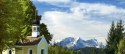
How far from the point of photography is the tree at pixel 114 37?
9621 cm

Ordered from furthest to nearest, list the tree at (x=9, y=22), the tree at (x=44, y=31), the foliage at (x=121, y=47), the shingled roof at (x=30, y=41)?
the foliage at (x=121, y=47)
the tree at (x=44, y=31)
the shingled roof at (x=30, y=41)
the tree at (x=9, y=22)

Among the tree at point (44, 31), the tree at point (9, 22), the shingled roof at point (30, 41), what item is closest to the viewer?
the tree at point (9, 22)

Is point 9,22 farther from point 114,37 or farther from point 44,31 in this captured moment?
point 114,37

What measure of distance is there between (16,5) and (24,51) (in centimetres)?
1984

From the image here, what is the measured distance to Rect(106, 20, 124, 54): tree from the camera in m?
Result: 96.2

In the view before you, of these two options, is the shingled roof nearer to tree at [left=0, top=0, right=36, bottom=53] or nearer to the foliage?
tree at [left=0, top=0, right=36, bottom=53]

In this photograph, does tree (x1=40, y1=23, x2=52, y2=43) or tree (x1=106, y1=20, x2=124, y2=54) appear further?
tree (x1=106, y1=20, x2=124, y2=54)

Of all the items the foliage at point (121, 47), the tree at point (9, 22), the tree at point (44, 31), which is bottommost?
the foliage at point (121, 47)

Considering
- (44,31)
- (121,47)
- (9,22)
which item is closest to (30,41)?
(44,31)

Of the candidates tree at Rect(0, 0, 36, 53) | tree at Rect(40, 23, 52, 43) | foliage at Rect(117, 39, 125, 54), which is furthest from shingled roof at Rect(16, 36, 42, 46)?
foliage at Rect(117, 39, 125, 54)

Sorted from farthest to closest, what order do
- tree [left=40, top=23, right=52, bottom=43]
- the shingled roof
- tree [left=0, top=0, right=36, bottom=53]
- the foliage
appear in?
the foliage < tree [left=40, top=23, right=52, bottom=43] < the shingled roof < tree [left=0, top=0, right=36, bottom=53]

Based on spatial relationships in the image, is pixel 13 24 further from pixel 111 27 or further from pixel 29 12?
pixel 111 27

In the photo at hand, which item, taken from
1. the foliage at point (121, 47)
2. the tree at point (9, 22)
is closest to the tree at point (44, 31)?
the foliage at point (121, 47)

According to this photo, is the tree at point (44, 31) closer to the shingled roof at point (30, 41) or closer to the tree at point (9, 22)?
the shingled roof at point (30, 41)
